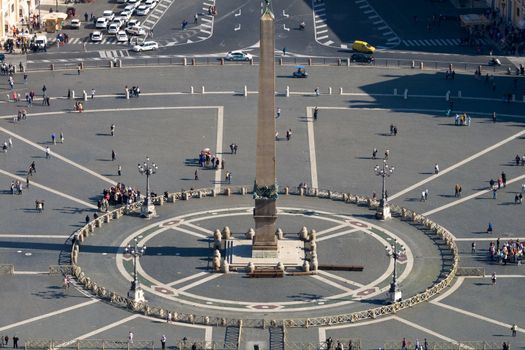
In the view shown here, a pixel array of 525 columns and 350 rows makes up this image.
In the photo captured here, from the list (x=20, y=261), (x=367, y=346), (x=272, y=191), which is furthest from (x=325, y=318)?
(x=20, y=261)

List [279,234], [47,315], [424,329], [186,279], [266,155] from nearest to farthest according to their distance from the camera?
1. [424,329]
2. [47,315]
3. [186,279]
4. [266,155]
5. [279,234]

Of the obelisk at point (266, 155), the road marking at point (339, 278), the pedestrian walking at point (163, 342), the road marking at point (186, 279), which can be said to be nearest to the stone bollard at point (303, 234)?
the obelisk at point (266, 155)

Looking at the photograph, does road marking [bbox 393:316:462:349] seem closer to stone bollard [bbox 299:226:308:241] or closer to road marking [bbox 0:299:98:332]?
stone bollard [bbox 299:226:308:241]

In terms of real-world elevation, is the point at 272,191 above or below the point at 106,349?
above

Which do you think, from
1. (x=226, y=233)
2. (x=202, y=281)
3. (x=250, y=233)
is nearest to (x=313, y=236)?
(x=250, y=233)

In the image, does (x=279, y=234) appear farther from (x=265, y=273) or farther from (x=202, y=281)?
(x=202, y=281)

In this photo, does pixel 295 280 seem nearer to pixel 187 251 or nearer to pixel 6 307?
pixel 187 251

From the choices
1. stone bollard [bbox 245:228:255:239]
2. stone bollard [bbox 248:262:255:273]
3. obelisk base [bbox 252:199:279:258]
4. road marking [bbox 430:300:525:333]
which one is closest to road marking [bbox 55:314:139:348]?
stone bollard [bbox 248:262:255:273]
